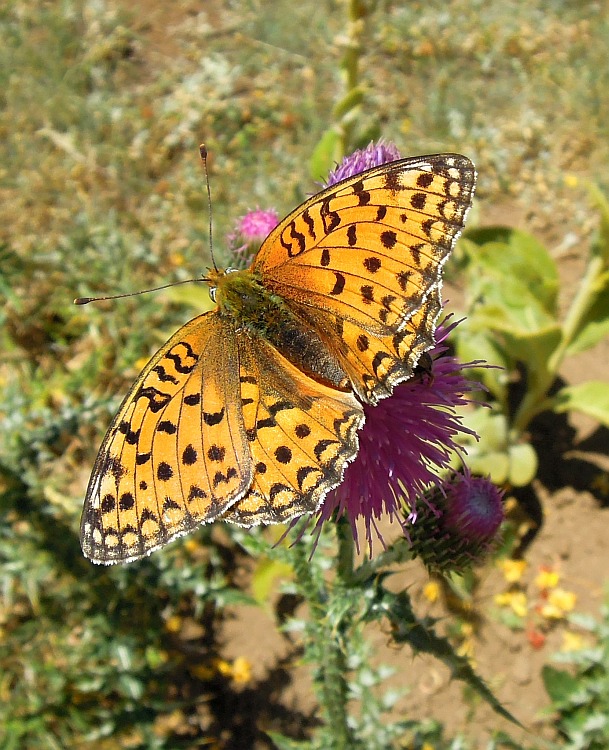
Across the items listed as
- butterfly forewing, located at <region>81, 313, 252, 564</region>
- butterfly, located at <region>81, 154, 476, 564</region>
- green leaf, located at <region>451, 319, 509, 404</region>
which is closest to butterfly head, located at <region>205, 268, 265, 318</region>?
butterfly, located at <region>81, 154, 476, 564</region>

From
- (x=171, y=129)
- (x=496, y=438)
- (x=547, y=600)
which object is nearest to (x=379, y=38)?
(x=171, y=129)

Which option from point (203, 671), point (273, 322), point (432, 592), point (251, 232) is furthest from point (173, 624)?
point (273, 322)

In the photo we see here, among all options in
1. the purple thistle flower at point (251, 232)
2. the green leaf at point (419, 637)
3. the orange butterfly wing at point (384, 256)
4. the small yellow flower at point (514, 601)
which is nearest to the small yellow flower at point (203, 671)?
the small yellow flower at point (514, 601)

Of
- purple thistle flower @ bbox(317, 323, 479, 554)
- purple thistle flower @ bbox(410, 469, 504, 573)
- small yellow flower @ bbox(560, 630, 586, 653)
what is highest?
purple thistle flower @ bbox(317, 323, 479, 554)

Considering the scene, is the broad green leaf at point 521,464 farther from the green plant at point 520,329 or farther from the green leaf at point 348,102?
the green leaf at point 348,102

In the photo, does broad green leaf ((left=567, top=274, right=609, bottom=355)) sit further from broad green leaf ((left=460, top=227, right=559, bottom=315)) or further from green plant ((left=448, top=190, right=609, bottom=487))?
broad green leaf ((left=460, top=227, right=559, bottom=315))

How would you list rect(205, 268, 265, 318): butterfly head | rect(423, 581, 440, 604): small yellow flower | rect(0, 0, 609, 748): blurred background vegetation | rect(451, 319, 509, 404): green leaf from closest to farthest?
rect(205, 268, 265, 318): butterfly head, rect(0, 0, 609, 748): blurred background vegetation, rect(423, 581, 440, 604): small yellow flower, rect(451, 319, 509, 404): green leaf

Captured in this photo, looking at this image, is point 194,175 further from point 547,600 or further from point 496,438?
point 547,600
